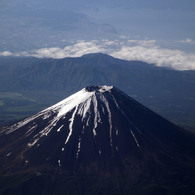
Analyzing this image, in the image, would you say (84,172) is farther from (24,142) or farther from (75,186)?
(24,142)

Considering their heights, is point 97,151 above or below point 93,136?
below

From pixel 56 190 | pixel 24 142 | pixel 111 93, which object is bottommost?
pixel 56 190

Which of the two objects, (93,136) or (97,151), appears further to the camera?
(93,136)

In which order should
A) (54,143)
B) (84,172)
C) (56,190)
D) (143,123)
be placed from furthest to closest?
(143,123), (54,143), (84,172), (56,190)

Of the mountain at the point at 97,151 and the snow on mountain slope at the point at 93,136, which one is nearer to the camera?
the mountain at the point at 97,151

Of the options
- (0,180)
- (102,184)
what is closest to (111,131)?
(102,184)

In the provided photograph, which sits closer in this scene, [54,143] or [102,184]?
[102,184]

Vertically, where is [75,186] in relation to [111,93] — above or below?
below

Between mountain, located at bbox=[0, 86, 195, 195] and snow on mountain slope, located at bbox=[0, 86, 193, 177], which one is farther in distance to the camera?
snow on mountain slope, located at bbox=[0, 86, 193, 177]
